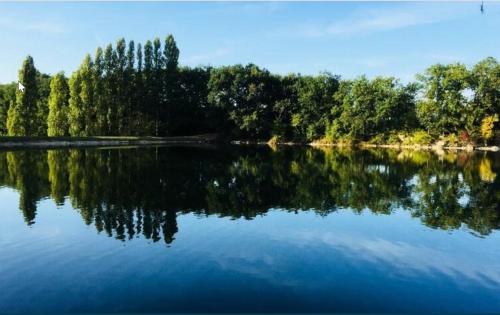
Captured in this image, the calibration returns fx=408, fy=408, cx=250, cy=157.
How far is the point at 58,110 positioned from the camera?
73.9 meters

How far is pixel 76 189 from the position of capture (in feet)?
80.9

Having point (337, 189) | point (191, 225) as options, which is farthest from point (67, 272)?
point (337, 189)

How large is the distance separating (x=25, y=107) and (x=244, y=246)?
6620 centimetres

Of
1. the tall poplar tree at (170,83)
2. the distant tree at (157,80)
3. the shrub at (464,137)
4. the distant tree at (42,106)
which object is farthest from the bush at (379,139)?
the distant tree at (42,106)

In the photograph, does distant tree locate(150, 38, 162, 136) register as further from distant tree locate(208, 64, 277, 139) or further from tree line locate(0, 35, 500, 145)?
distant tree locate(208, 64, 277, 139)

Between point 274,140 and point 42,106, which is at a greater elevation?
point 42,106

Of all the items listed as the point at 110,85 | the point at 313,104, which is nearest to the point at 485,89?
the point at 313,104

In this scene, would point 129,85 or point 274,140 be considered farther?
point 274,140

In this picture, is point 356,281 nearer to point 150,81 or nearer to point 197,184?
point 197,184

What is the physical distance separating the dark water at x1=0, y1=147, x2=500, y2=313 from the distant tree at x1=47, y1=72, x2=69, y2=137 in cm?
4848

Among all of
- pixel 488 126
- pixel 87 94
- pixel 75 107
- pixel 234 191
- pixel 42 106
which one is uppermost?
pixel 87 94

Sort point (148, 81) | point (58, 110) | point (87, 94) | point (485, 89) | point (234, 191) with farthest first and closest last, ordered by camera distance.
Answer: point (148, 81) → point (485, 89) → point (87, 94) → point (58, 110) → point (234, 191)

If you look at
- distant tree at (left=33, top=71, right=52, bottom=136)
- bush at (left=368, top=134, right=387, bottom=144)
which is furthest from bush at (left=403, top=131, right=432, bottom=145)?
distant tree at (left=33, top=71, right=52, bottom=136)

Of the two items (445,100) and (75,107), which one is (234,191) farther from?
(445,100)
